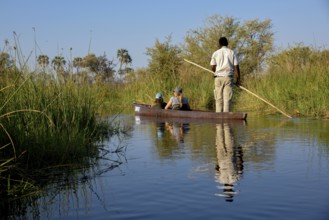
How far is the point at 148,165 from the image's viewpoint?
299 inches

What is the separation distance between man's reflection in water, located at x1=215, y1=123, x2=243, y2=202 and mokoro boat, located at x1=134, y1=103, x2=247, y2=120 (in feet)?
15.6

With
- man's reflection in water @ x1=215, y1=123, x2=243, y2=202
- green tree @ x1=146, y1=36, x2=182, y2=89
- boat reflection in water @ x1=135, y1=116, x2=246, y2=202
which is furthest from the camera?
green tree @ x1=146, y1=36, x2=182, y2=89

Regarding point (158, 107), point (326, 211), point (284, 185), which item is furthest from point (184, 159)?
point (158, 107)

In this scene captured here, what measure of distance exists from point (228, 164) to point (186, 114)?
10473 mm

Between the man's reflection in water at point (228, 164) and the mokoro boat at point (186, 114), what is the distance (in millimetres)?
4768

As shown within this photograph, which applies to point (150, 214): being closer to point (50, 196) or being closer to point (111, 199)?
point (111, 199)

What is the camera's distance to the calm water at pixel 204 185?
491cm

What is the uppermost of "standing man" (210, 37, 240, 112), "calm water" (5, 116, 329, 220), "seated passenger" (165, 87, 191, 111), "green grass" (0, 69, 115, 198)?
"standing man" (210, 37, 240, 112)

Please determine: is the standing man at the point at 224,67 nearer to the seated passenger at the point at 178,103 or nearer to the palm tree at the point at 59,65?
Result: the seated passenger at the point at 178,103

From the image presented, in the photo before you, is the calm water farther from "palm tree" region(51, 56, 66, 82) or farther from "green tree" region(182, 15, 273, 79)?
"green tree" region(182, 15, 273, 79)

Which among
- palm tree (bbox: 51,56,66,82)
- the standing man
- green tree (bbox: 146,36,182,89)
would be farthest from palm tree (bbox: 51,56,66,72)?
green tree (bbox: 146,36,182,89)

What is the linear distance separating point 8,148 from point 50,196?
44.7 inches

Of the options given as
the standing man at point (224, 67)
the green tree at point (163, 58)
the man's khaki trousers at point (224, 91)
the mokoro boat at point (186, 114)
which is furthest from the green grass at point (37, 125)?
the green tree at point (163, 58)

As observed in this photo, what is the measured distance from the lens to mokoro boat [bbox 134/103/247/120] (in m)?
15.8
